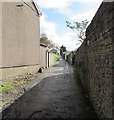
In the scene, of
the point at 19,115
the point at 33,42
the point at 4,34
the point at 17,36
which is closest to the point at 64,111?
the point at 19,115

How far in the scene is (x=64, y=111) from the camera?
4375mm

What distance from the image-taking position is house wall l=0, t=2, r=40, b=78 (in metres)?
9.38

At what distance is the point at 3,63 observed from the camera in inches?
359

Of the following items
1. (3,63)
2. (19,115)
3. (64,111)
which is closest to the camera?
(19,115)

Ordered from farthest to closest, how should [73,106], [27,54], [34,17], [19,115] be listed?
[34,17], [27,54], [73,106], [19,115]

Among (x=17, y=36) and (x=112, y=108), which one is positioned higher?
(x=17, y=36)

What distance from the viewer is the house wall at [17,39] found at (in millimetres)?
9375

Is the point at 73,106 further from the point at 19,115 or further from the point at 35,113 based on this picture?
the point at 19,115

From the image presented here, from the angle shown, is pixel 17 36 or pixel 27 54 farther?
pixel 27 54

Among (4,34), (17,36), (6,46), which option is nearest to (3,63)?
(6,46)

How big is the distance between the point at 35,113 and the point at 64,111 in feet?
3.00

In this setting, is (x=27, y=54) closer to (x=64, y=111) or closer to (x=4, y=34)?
(x=4, y=34)

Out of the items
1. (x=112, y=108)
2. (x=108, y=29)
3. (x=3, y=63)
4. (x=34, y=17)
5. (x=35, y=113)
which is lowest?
(x=35, y=113)

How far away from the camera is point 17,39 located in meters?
10.9
